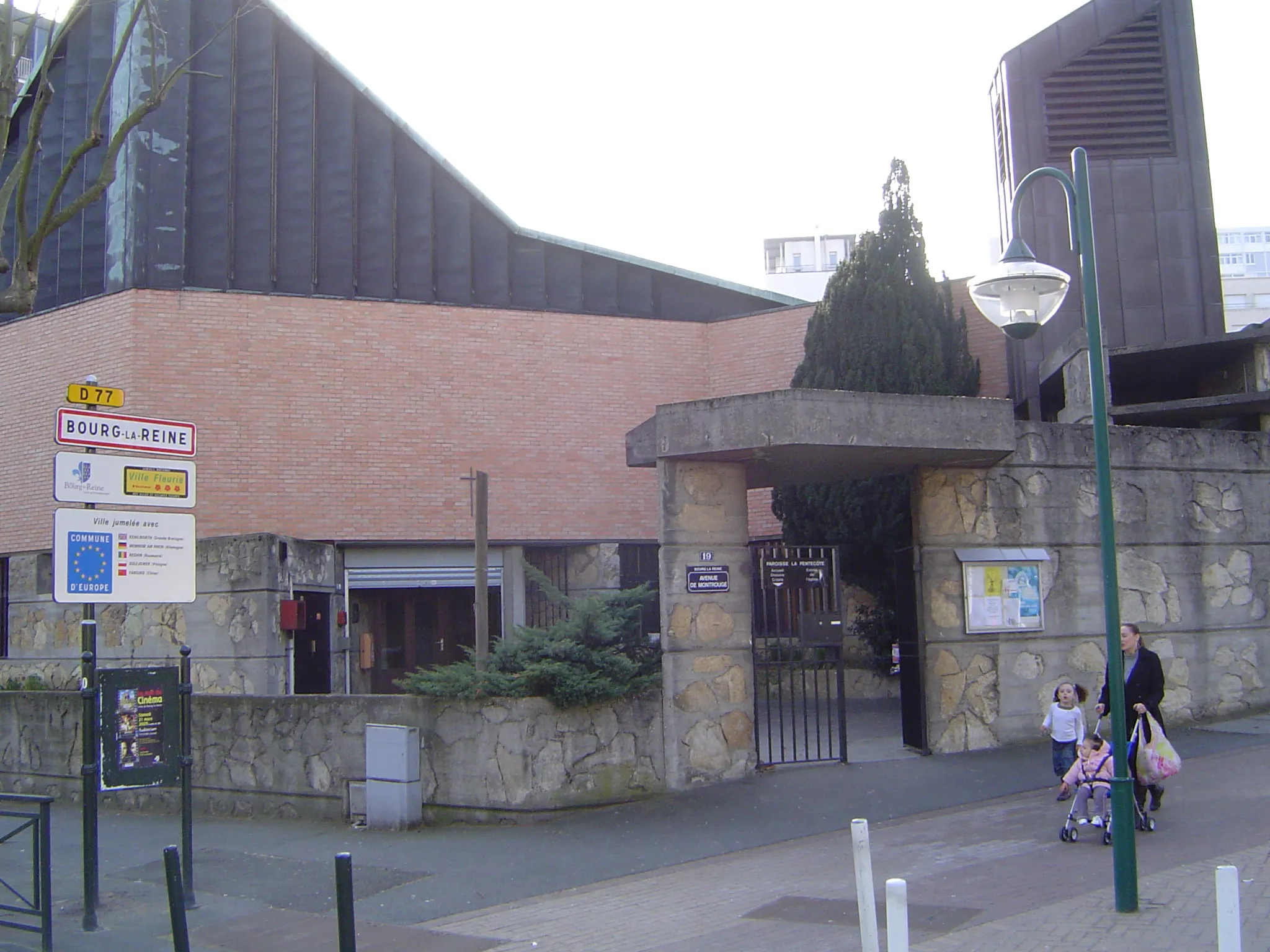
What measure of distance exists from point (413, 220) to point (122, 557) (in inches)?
531

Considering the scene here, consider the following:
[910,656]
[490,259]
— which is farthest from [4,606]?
[910,656]

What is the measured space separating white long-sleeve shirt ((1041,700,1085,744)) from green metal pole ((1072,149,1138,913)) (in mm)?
3016

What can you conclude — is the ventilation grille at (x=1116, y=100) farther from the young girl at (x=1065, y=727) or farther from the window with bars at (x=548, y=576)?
the young girl at (x=1065, y=727)

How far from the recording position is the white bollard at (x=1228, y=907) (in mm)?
5059

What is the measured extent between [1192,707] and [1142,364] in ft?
19.0

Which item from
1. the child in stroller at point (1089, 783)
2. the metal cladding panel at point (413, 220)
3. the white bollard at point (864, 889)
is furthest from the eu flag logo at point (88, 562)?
the metal cladding panel at point (413, 220)

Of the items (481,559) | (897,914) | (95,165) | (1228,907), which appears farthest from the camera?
(95,165)

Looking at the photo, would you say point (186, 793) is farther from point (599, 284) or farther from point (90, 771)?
point (599, 284)

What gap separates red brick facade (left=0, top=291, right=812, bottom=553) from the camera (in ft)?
66.7

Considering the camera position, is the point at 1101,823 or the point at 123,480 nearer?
the point at 1101,823

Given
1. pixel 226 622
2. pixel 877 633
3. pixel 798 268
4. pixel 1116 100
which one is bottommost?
pixel 877 633

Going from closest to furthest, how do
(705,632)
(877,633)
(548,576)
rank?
(705,632) < (877,633) < (548,576)

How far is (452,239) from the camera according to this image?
22.3m

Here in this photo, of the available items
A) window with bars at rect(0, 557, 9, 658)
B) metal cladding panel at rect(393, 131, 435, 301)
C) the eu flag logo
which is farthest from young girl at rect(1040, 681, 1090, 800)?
window with bars at rect(0, 557, 9, 658)
